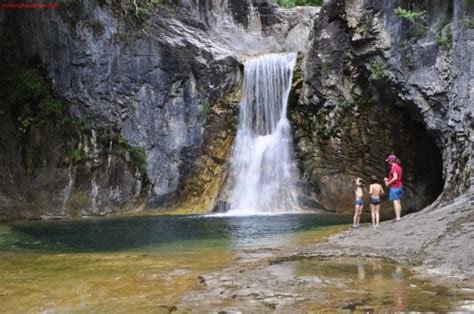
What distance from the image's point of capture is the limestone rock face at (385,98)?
14602 mm

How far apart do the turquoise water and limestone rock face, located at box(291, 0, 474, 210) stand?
3216 millimetres

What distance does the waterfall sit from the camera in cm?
2061

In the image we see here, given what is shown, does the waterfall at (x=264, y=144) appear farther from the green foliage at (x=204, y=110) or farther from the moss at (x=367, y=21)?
the moss at (x=367, y=21)

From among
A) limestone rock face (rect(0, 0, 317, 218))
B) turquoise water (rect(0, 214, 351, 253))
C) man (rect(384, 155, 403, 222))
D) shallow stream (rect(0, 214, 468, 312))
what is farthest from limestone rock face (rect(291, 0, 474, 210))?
shallow stream (rect(0, 214, 468, 312))

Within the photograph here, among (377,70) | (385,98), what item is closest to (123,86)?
(377,70)

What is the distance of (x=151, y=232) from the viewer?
551 inches

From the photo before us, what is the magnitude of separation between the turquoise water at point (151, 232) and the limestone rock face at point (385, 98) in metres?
3.22

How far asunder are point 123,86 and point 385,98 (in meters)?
10.4

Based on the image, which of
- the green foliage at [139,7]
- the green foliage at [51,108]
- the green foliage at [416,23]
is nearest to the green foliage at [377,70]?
the green foliage at [416,23]

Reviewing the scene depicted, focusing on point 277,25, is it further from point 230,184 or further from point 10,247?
point 10,247

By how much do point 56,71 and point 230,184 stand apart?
8.39 m

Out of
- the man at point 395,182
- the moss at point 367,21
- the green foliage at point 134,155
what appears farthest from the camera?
the green foliage at point 134,155

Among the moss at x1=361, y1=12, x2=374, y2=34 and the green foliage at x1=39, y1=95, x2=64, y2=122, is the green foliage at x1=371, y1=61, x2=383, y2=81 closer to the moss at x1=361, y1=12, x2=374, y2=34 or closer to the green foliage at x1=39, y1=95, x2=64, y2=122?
the moss at x1=361, y1=12, x2=374, y2=34

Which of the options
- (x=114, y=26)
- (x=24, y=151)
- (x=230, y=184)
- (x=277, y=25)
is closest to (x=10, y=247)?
(x=24, y=151)
